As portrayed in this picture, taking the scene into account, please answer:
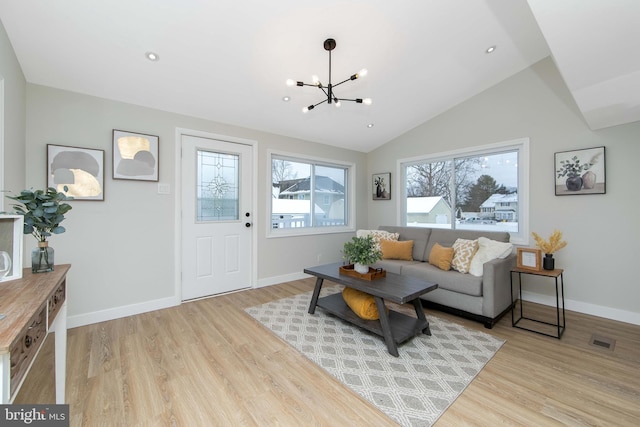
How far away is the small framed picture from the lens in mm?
2680

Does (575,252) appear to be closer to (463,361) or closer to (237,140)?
(463,361)

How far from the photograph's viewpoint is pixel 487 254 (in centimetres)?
289

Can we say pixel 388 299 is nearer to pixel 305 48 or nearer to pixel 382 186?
pixel 305 48

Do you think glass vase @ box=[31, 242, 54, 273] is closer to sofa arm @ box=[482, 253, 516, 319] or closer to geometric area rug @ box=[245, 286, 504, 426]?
geometric area rug @ box=[245, 286, 504, 426]

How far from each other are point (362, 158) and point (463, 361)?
3880mm

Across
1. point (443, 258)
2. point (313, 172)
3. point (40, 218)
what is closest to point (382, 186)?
point (313, 172)

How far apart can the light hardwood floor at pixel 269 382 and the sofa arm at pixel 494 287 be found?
0.21m

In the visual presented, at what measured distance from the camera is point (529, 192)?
3.38m

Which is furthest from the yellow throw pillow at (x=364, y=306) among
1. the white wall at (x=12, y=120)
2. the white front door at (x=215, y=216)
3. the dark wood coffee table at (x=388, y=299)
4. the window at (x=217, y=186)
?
the white wall at (x=12, y=120)

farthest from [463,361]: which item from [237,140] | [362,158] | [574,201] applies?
[362,158]

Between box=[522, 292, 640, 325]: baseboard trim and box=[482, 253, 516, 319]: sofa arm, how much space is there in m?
0.86

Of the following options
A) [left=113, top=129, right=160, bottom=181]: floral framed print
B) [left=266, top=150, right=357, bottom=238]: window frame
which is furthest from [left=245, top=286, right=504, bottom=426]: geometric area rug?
[left=113, top=129, right=160, bottom=181]: floral framed print

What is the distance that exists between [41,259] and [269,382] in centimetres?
156

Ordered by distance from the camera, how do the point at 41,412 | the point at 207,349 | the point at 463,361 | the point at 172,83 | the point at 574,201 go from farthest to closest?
the point at 574,201, the point at 172,83, the point at 207,349, the point at 463,361, the point at 41,412
